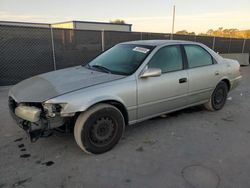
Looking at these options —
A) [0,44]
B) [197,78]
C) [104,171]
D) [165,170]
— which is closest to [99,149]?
[104,171]

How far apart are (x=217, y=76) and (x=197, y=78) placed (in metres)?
0.71

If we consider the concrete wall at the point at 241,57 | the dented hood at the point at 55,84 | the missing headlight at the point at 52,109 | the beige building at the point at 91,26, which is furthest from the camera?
the beige building at the point at 91,26

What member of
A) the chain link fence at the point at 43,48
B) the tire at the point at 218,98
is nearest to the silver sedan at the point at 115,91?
the tire at the point at 218,98

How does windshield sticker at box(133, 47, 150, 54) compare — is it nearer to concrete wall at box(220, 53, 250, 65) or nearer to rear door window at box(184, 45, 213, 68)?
rear door window at box(184, 45, 213, 68)

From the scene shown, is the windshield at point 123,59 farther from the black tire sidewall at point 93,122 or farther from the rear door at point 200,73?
the rear door at point 200,73

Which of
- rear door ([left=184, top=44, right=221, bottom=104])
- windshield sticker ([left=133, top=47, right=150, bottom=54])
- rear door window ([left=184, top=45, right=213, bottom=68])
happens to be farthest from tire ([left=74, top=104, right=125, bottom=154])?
rear door window ([left=184, top=45, right=213, bottom=68])

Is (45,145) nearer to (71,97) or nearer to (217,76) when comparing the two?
(71,97)

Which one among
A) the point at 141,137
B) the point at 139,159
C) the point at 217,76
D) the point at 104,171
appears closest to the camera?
the point at 104,171

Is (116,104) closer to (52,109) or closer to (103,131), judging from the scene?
(103,131)

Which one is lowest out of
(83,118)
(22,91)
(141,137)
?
(141,137)

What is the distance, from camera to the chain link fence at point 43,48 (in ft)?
24.2

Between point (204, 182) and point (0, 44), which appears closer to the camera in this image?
point (204, 182)

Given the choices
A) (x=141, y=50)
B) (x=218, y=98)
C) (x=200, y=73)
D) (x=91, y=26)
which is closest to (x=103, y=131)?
(x=141, y=50)

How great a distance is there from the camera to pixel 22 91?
10.1ft
